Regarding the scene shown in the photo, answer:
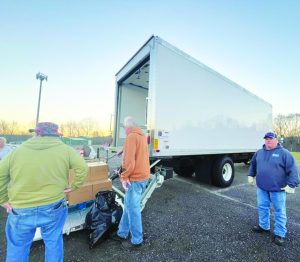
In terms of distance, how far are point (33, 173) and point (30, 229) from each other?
49 centimetres

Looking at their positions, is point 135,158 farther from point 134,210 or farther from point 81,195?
point 81,195

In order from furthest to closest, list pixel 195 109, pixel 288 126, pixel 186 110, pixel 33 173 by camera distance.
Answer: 1. pixel 288 126
2. pixel 195 109
3. pixel 186 110
4. pixel 33 173

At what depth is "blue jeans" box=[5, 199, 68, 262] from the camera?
147 cm

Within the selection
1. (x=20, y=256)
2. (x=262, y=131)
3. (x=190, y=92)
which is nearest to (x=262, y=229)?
(x=190, y=92)

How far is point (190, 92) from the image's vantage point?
410 centimetres

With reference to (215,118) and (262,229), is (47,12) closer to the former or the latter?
(215,118)

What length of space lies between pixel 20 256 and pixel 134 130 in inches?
66.4

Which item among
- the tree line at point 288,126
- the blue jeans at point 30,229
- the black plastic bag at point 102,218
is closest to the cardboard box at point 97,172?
the black plastic bag at point 102,218

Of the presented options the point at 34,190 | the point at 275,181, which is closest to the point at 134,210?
the point at 34,190

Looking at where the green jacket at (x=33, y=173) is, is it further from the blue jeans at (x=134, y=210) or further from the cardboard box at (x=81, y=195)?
the cardboard box at (x=81, y=195)

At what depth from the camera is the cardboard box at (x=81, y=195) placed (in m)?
2.80

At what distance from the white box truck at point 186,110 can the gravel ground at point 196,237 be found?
1.10 m

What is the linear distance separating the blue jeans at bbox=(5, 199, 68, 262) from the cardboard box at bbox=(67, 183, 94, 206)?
1.22 metres

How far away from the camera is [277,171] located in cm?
267
